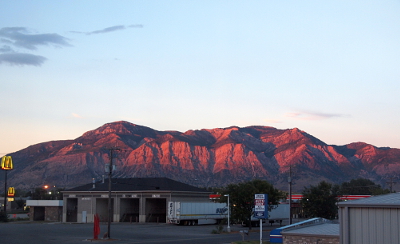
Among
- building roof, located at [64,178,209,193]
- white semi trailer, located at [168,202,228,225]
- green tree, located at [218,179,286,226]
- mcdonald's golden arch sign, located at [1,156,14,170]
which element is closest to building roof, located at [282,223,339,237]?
green tree, located at [218,179,286,226]

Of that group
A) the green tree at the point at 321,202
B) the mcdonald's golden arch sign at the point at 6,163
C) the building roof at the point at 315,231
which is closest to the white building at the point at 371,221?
the building roof at the point at 315,231

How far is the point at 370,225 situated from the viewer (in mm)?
18891

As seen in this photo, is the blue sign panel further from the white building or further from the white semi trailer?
the white semi trailer

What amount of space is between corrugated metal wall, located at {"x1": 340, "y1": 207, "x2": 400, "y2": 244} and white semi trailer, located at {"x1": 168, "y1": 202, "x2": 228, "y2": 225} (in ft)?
162

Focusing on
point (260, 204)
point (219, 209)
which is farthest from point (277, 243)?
point (219, 209)

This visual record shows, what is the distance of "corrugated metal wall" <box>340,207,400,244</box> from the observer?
18328mm

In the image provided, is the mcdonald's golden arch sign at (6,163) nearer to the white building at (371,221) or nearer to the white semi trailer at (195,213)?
the white semi trailer at (195,213)

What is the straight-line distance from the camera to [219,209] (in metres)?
74.8

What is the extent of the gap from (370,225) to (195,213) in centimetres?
5399

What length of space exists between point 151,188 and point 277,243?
50258 mm

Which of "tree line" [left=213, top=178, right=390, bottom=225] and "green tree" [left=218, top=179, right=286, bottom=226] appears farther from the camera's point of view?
"tree line" [left=213, top=178, right=390, bottom=225]

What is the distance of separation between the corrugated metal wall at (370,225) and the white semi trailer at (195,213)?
49.3 metres

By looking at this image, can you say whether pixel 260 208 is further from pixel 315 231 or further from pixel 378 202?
pixel 378 202

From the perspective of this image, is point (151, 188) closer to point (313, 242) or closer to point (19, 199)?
point (313, 242)
